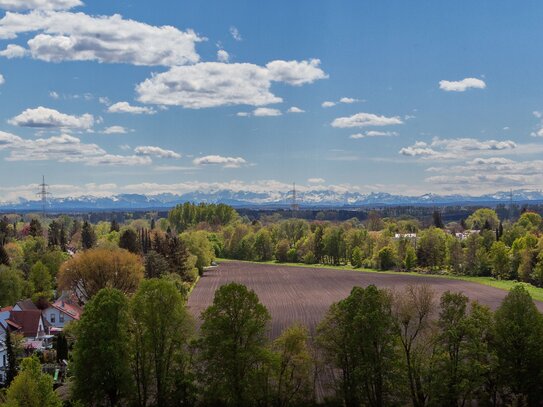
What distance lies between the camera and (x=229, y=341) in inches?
1548

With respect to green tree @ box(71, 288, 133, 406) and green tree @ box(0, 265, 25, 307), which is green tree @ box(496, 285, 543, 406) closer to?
green tree @ box(71, 288, 133, 406)

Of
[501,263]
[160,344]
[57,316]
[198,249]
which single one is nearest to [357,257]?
[501,263]

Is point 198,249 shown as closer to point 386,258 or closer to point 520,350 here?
point 386,258

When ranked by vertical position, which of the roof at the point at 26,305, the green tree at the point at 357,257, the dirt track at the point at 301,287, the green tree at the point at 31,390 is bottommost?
the dirt track at the point at 301,287

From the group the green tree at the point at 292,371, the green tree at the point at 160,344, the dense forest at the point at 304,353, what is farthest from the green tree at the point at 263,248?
the green tree at the point at 292,371

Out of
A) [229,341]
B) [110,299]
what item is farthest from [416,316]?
[110,299]

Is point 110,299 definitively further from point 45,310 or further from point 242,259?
point 242,259

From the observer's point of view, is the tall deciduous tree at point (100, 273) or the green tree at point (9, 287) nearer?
the green tree at point (9, 287)

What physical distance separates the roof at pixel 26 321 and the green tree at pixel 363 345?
33596 millimetres

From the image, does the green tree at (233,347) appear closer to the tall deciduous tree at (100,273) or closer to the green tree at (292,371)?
the green tree at (292,371)

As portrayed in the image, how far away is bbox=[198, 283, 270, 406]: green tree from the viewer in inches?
1523

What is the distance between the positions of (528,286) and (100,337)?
86.4 metres

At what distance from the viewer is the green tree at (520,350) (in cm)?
3816

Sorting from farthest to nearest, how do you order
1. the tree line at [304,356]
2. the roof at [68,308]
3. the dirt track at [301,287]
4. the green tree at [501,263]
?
1. the green tree at [501,263]
2. the dirt track at [301,287]
3. the roof at [68,308]
4. the tree line at [304,356]
